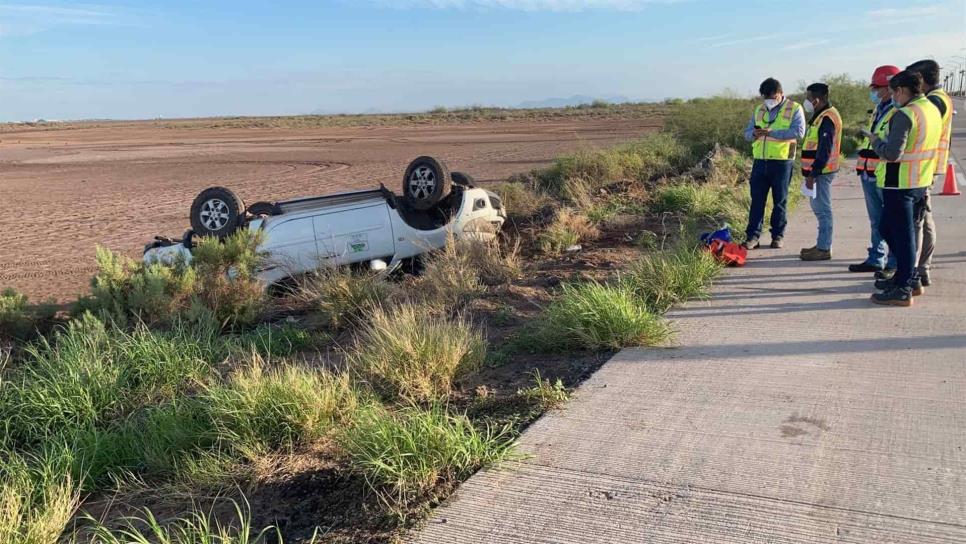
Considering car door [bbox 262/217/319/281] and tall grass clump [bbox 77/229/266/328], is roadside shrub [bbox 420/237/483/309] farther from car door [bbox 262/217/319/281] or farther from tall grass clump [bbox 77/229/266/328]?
tall grass clump [bbox 77/229/266/328]

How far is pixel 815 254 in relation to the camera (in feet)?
24.6

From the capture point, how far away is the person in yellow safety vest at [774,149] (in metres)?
7.84

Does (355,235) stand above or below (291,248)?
above

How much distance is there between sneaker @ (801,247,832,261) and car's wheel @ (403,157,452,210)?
14.9 feet

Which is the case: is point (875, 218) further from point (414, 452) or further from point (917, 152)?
point (414, 452)

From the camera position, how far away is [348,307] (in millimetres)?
6984

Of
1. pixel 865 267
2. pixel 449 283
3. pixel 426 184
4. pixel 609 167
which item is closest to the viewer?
pixel 865 267

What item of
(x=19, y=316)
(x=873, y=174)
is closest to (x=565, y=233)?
(x=873, y=174)

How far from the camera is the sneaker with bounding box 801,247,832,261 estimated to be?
295 inches

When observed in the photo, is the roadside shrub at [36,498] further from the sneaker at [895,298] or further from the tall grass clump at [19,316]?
the sneaker at [895,298]

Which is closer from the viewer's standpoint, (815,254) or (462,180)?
(815,254)

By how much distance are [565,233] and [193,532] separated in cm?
735

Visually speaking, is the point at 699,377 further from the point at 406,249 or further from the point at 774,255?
the point at 406,249

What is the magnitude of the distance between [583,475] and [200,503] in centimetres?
184
